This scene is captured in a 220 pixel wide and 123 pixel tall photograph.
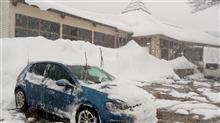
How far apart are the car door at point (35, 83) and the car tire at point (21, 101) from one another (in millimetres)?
295

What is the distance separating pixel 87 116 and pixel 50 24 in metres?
13.3

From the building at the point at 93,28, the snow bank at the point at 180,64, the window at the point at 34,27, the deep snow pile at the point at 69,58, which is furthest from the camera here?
the snow bank at the point at 180,64

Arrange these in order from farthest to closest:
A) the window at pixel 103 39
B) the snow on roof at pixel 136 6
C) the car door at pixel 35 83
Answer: the snow on roof at pixel 136 6 < the window at pixel 103 39 < the car door at pixel 35 83

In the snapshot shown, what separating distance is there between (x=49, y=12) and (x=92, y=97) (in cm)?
1303

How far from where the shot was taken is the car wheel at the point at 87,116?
610cm

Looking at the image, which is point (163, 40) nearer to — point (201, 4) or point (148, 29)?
A: point (148, 29)

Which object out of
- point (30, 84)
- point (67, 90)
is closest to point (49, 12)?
point (30, 84)

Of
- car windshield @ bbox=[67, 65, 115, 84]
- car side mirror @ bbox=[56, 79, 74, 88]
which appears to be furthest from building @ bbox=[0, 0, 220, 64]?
car side mirror @ bbox=[56, 79, 74, 88]

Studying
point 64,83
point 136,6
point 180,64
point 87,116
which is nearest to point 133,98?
point 87,116

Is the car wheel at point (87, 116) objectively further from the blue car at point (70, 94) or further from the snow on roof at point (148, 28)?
the snow on roof at point (148, 28)

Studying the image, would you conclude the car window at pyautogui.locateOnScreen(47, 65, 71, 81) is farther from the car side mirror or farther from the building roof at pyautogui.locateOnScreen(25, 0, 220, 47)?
the building roof at pyautogui.locateOnScreen(25, 0, 220, 47)

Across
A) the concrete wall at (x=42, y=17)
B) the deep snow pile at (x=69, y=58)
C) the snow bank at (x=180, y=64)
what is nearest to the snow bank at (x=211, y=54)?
the snow bank at (x=180, y=64)

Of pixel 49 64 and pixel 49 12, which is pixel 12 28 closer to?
pixel 49 12

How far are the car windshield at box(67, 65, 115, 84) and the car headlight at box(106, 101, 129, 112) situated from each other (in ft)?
3.43
